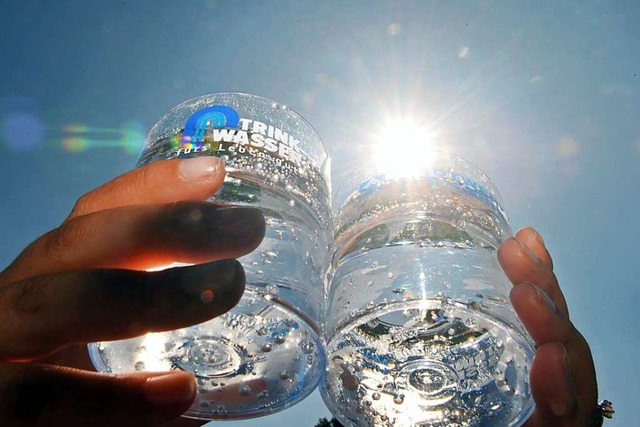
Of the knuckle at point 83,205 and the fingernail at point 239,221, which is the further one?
the knuckle at point 83,205

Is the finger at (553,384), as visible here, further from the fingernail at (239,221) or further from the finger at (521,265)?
the fingernail at (239,221)

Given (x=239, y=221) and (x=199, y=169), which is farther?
(x=199, y=169)

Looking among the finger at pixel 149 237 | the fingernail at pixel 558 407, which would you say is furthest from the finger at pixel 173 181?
the fingernail at pixel 558 407

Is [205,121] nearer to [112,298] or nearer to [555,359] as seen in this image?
[112,298]

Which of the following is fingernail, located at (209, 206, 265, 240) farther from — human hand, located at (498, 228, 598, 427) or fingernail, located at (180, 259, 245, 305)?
human hand, located at (498, 228, 598, 427)

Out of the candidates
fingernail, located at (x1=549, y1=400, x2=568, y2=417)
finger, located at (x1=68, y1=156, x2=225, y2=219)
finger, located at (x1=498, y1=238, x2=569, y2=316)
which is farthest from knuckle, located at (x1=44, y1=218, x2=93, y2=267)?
fingernail, located at (x1=549, y1=400, x2=568, y2=417)

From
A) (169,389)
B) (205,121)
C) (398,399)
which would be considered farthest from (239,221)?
(398,399)

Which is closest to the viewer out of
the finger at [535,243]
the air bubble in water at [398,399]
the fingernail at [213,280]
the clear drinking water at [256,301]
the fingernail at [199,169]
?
the fingernail at [213,280]
